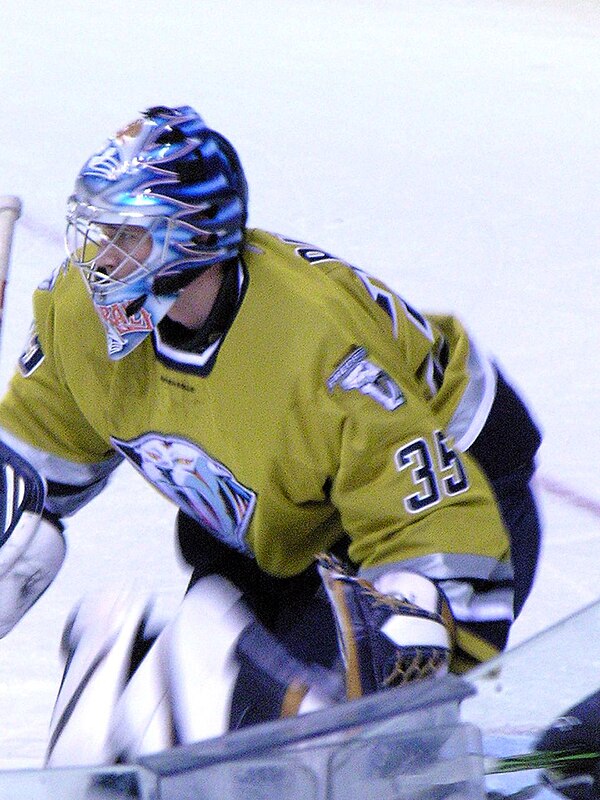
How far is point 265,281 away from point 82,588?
0.99 metres

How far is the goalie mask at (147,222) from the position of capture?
1653 millimetres

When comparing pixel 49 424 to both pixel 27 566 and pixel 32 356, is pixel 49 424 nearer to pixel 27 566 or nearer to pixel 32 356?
pixel 32 356

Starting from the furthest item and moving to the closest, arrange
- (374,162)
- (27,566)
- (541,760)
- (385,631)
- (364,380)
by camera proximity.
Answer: (374,162)
(27,566)
(364,380)
(385,631)
(541,760)

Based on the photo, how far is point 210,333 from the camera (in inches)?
66.8

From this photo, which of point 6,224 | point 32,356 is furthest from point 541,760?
point 6,224

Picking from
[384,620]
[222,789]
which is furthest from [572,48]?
[222,789]

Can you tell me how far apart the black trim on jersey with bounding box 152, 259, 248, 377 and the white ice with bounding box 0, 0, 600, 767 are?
690mm

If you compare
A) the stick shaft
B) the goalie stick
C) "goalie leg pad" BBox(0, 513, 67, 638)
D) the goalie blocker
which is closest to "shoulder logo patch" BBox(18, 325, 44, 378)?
"goalie leg pad" BBox(0, 513, 67, 638)

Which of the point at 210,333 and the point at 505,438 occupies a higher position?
the point at 210,333

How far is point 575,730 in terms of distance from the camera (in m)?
1.25

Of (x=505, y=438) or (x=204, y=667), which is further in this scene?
(x=505, y=438)

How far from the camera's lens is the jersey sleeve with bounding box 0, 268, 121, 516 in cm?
188

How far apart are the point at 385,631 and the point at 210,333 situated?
0.44 metres

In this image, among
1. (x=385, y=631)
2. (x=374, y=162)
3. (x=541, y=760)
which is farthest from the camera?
(x=374, y=162)
